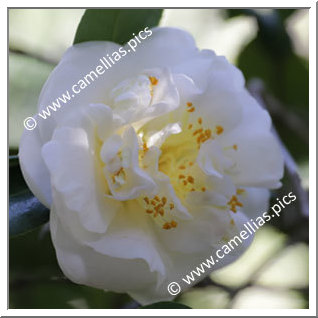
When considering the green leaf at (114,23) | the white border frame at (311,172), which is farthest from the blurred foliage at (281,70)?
the green leaf at (114,23)

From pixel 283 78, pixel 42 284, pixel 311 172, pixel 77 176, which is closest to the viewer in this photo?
pixel 77 176

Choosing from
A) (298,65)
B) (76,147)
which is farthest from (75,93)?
(298,65)

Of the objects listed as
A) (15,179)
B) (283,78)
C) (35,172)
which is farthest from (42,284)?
(283,78)

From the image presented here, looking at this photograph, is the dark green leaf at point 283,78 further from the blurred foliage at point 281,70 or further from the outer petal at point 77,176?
the outer petal at point 77,176

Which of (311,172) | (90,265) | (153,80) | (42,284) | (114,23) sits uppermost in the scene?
(114,23)

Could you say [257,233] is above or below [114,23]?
below

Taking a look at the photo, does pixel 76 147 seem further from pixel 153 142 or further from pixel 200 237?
pixel 200 237

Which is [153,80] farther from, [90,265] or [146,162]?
[90,265]
